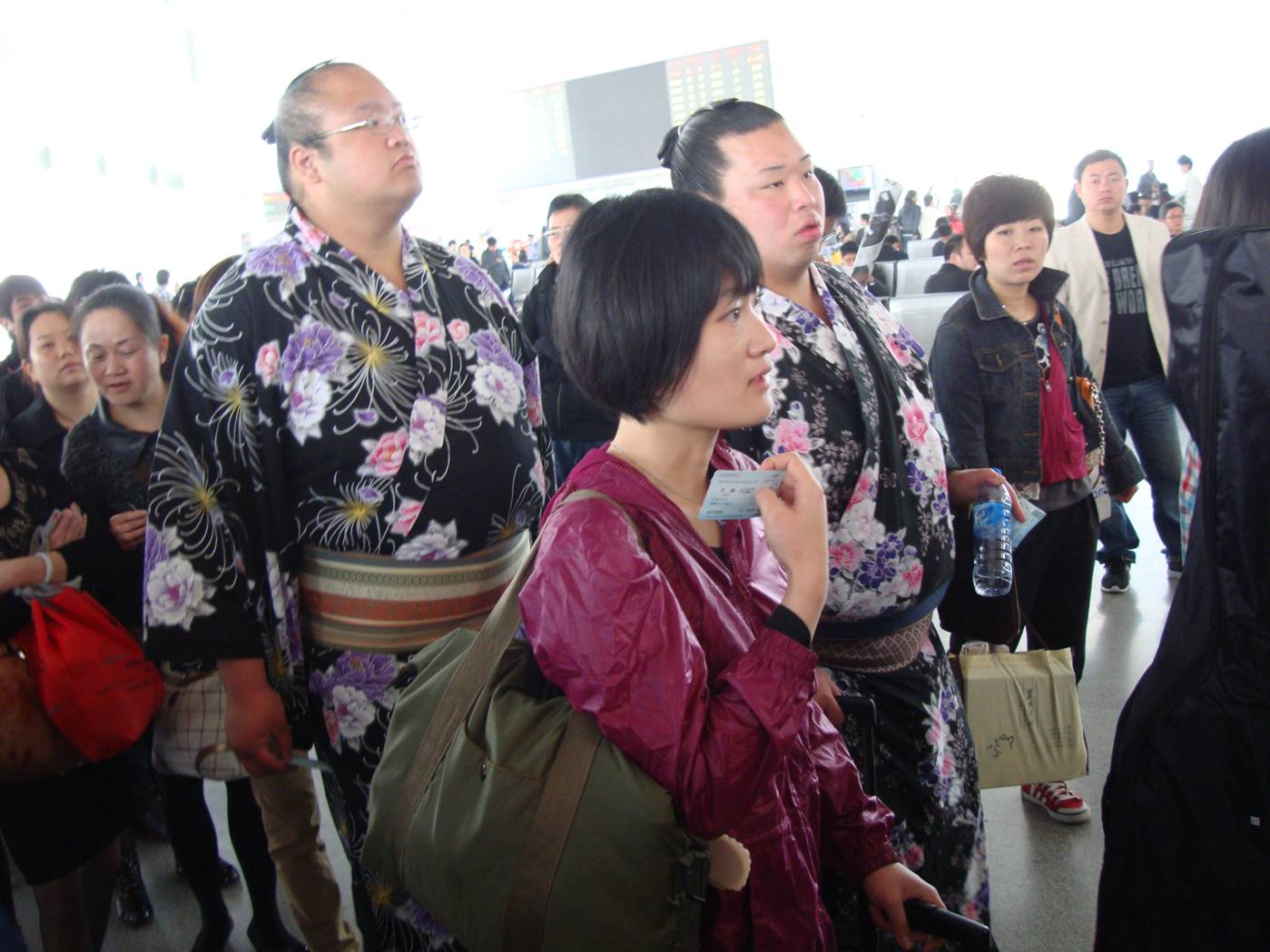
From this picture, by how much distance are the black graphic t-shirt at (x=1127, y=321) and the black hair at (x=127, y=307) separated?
316cm

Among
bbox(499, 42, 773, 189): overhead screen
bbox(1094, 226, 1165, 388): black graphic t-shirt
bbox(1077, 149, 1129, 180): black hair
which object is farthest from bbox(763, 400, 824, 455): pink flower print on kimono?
bbox(499, 42, 773, 189): overhead screen

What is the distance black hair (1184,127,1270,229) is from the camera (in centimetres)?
113

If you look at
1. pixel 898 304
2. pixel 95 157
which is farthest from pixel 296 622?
pixel 95 157

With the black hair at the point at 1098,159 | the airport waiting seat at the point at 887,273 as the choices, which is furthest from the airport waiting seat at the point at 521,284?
the black hair at the point at 1098,159

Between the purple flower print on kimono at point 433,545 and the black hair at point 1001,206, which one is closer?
the purple flower print on kimono at point 433,545

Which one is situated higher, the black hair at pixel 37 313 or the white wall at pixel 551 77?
the white wall at pixel 551 77

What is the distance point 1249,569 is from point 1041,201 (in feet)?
5.33

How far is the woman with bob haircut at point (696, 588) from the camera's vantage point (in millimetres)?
818

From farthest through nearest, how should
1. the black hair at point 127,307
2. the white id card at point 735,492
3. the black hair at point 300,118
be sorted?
the black hair at point 127,307 < the black hair at point 300,118 < the white id card at point 735,492

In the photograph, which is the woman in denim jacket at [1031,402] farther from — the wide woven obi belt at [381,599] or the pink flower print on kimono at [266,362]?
the pink flower print on kimono at [266,362]

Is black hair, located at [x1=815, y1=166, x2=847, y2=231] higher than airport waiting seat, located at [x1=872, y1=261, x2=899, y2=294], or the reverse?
black hair, located at [x1=815, y1=166, x2=847, y2=231]

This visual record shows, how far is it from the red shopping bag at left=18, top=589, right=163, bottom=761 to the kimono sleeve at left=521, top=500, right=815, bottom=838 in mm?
1170

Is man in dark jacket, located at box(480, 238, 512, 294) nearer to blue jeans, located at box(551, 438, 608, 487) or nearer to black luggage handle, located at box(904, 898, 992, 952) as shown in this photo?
blue jeans, located at box(551, 438, 608, 487)

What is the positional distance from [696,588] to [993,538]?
822mm
